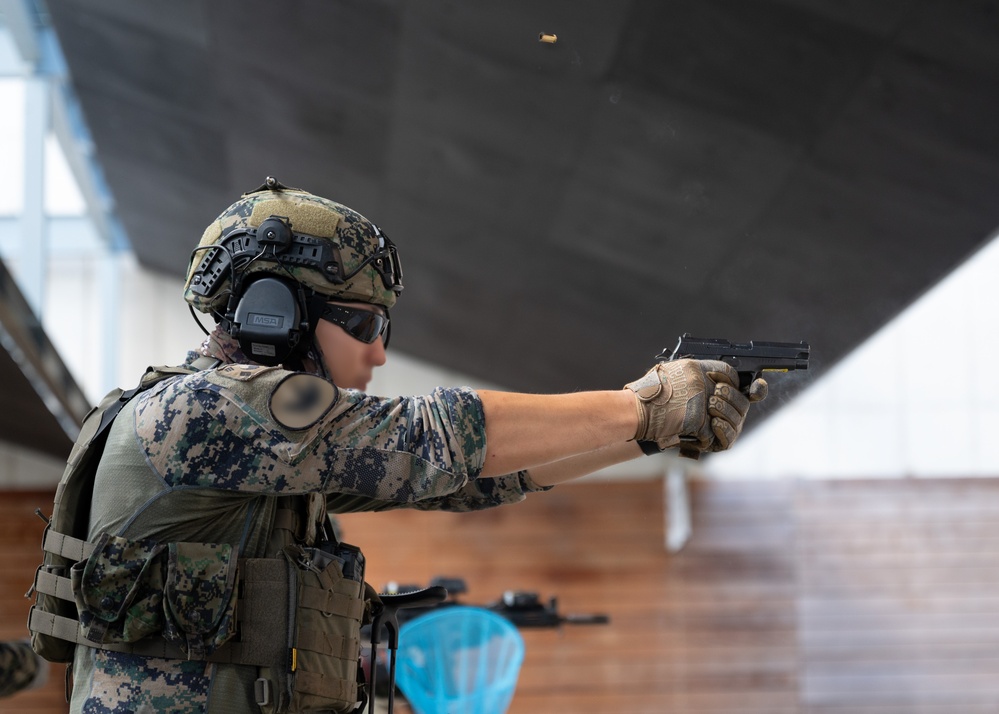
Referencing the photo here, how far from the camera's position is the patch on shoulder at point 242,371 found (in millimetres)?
1420

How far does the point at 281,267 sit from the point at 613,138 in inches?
74.6

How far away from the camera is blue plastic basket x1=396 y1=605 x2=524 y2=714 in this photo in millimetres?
2350

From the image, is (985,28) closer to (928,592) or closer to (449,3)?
(449,3)

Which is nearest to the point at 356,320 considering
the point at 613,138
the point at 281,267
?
the point at 281,267

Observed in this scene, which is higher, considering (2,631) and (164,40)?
(164,40)

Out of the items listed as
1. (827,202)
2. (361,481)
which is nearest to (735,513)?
(827,202)

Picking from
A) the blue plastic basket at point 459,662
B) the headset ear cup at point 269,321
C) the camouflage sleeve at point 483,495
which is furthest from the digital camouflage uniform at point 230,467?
the blue plastic basket at point 459,662

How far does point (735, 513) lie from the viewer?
7863 millimetres

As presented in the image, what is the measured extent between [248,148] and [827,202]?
2.71m

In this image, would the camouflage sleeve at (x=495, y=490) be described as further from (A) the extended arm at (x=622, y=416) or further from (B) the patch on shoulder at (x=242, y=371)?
(B) the patch on shoulder at (x=242, y=371)

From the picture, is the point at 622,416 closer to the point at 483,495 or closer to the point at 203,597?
the point at 483,495

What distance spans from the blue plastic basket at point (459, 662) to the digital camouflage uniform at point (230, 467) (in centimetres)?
88

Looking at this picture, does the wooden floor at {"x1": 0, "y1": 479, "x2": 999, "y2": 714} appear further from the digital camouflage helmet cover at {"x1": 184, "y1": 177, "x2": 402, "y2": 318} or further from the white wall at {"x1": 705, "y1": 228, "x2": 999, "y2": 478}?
the digital camouflage helmet cover at {"x1": 184, "y1": 177, "x2": 402, "y2": 318}

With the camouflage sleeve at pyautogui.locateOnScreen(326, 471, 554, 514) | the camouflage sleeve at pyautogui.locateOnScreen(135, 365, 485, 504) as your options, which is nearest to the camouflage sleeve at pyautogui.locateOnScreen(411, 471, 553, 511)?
the camouflage sleeve at pyautogui.locateOnScreen(326, 471, 554, 514)
